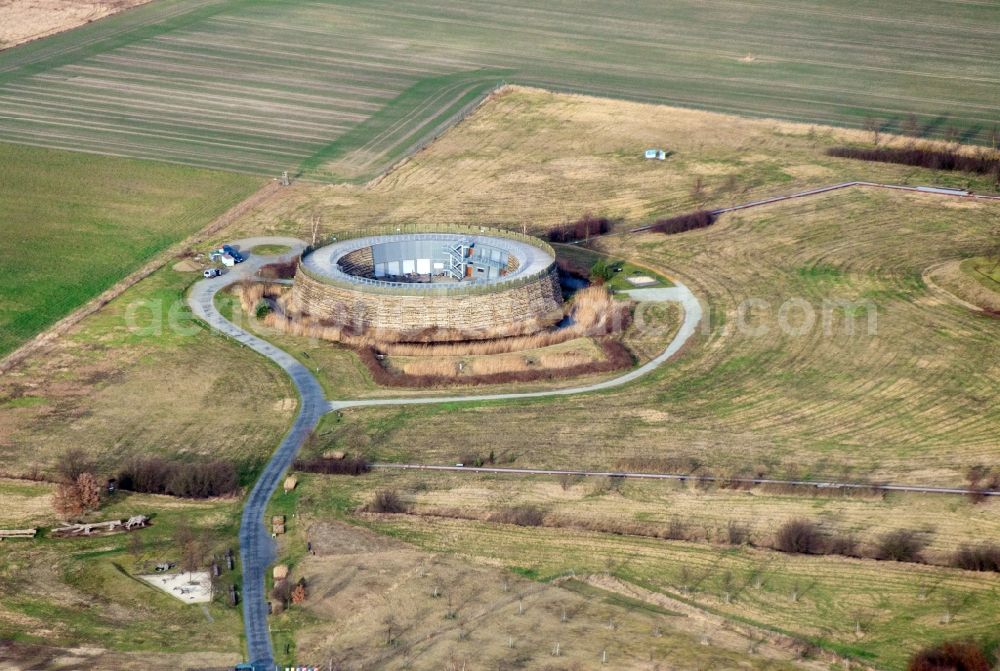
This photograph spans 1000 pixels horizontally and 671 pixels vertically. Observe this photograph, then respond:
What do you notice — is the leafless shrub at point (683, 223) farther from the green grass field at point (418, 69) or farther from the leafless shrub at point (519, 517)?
the leafless shrub at point (519, 517)

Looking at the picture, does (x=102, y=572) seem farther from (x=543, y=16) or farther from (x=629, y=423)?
(x=543, y=16)

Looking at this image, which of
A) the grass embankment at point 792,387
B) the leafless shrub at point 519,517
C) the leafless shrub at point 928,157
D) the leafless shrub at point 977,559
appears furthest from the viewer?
the leafless shrub at point 928,157

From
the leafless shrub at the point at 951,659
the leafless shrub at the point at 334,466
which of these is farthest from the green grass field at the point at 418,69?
the leafless shrub at the point at 951,659

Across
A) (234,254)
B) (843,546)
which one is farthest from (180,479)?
(234,254)

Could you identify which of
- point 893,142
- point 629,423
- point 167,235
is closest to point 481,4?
point 893,142

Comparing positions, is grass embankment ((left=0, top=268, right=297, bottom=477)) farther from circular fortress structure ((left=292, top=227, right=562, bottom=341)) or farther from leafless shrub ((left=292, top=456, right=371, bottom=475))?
circular fortress structure ((left=292, top=227, right=562, bottom=341))
